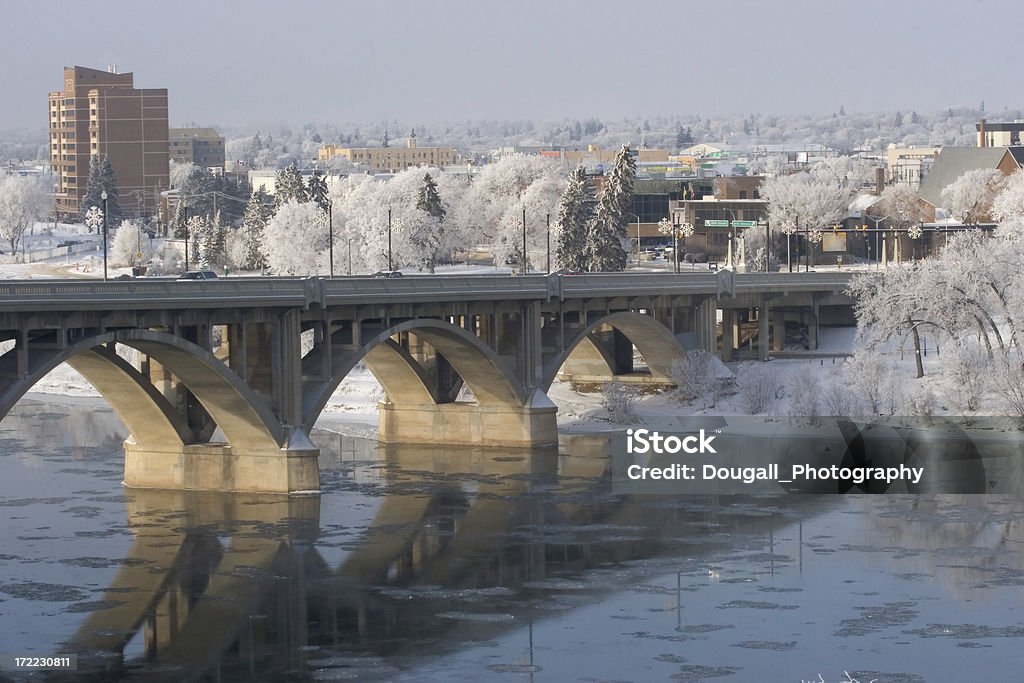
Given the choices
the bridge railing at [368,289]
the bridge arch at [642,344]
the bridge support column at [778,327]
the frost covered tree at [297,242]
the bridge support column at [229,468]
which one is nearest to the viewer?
the bridge railing at [368,289]

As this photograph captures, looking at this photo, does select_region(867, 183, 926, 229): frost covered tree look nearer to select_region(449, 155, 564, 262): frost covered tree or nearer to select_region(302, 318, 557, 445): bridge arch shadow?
select_region(449, 155, 564, 262): frost covered tree

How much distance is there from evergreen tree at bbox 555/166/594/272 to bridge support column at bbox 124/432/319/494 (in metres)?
66.2

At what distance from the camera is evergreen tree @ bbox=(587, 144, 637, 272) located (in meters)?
134

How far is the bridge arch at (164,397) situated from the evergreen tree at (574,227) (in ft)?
219

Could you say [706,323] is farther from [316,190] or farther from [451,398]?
[316,190]

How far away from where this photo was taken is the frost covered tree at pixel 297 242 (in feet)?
487

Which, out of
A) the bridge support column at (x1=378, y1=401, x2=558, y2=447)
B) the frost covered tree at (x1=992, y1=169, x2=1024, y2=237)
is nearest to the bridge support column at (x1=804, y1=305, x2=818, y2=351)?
the frost covered tree at (x1=992, y1=169, x2=1024, y2=237)

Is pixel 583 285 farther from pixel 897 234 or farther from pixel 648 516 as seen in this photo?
pixel 897 234

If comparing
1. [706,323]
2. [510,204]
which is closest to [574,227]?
[510,204]

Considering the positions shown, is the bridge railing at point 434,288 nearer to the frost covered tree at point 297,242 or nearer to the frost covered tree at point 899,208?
the frost covered tree at point 297,242

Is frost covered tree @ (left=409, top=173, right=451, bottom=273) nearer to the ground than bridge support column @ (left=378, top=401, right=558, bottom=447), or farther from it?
farther from it

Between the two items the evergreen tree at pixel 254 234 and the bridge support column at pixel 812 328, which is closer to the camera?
the bridge support column at pixel 812 328

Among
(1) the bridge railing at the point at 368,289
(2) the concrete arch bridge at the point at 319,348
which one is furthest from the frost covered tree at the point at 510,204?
(2) the concrete arch bridge at the point at 319,348

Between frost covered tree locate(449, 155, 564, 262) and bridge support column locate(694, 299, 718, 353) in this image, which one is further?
frost covered tree locate(449, 155, 564, 262)
